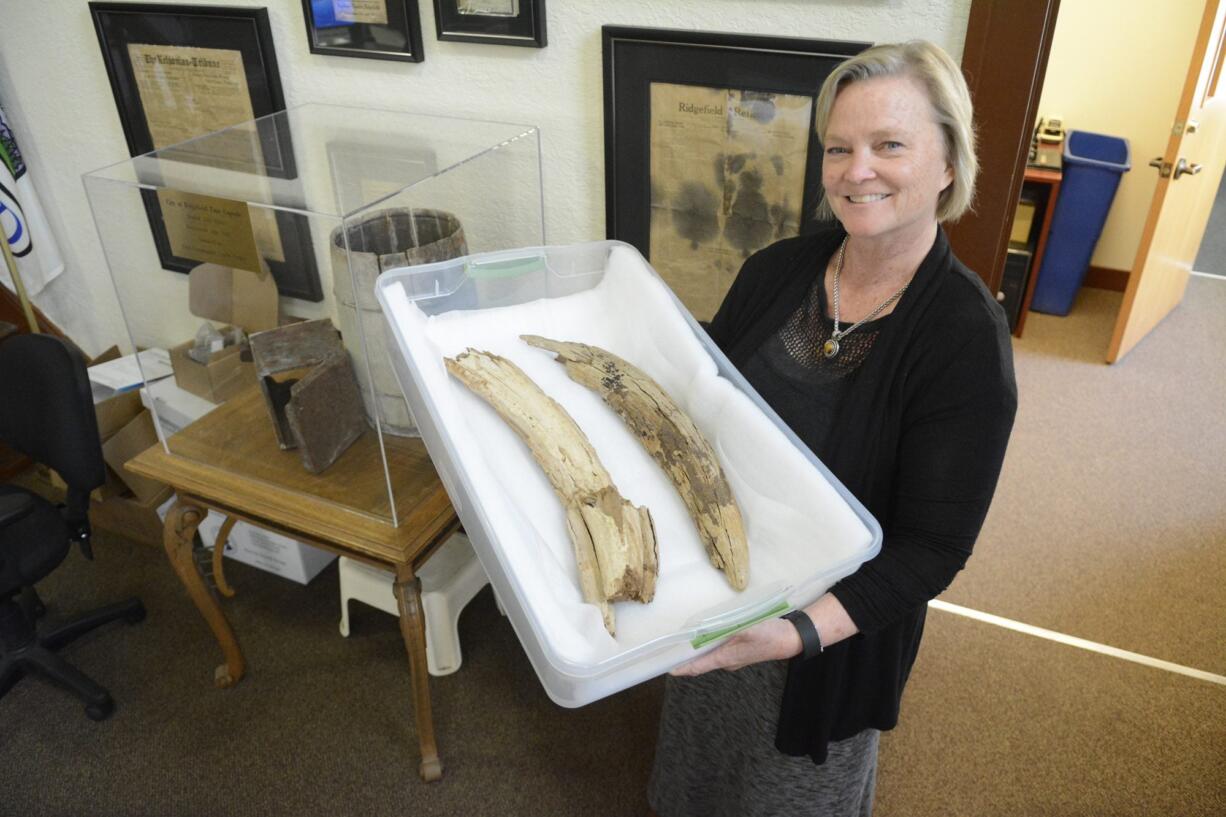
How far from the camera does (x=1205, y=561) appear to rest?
2.50m

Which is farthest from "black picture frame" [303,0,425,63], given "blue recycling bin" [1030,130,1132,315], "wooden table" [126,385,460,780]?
"blue recycling bin" [1030,130,1132,315]

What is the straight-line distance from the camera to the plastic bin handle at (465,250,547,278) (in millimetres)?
1228

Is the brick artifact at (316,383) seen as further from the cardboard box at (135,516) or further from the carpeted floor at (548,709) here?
the cardboard box at (135,516)

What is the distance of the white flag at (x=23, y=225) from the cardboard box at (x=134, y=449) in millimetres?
544

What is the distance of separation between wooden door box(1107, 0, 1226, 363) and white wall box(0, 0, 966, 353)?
6.93 ft

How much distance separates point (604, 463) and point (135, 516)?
2.00 m

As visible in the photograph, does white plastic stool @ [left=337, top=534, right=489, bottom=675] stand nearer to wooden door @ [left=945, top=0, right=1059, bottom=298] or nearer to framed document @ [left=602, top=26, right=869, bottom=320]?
framed document @ [left=602, top=26, right=869, bottom=320]

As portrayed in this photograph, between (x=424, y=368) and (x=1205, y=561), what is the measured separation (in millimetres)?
2507

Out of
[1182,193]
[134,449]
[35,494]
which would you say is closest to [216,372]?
[35,494]

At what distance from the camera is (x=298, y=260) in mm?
1439

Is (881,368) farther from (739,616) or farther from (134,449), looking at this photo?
(134,449)

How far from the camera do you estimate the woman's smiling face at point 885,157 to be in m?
0.98

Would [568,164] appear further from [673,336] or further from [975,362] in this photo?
[975,362]

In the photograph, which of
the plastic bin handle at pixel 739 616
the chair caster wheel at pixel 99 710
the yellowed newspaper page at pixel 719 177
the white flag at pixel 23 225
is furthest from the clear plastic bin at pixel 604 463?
the white flag at pixel 23 225
